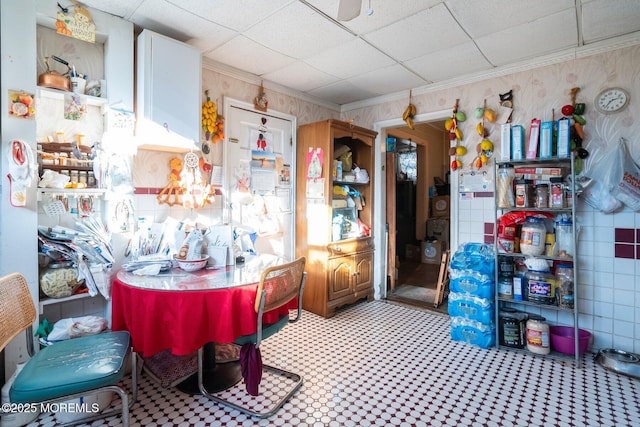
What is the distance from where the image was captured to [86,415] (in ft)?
5.75

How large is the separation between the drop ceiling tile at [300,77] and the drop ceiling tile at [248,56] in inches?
3.8

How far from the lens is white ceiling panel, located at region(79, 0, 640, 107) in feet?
6.74

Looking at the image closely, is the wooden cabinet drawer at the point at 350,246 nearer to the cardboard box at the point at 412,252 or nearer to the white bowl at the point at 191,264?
the white bowl at the point at 191,264

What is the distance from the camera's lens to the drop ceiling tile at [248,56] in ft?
8.45

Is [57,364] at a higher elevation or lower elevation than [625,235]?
lower

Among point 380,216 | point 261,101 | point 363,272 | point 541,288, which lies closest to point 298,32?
point 261,101

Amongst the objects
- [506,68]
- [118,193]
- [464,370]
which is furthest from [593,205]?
[118,193]

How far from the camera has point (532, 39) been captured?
2.45m

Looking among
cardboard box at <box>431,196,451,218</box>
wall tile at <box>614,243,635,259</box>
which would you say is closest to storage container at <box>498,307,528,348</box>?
wall tile at <box>614,243,635,259</box>

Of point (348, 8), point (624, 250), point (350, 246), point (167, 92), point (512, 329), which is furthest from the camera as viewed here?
point (350, 246)

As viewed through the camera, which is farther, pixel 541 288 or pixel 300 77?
pixel 300 77

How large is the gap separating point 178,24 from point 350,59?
1.37 meters

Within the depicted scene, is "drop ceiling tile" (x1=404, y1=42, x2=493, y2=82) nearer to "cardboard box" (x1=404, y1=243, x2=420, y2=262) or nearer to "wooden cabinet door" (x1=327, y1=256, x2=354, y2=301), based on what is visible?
"wooden cabinet door" (x1=327, y1=256, x2=354, y2=301)

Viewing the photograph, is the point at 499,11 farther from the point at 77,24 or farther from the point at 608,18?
the point at 77,24
